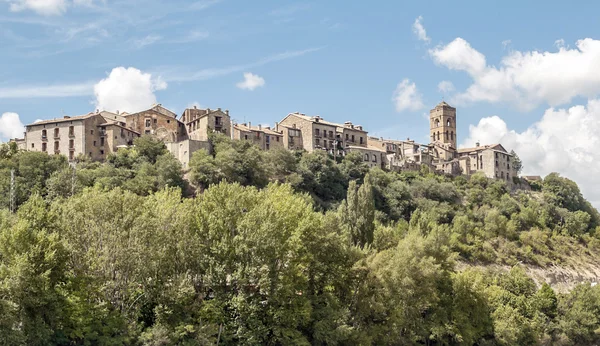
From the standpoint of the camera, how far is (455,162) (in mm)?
116000

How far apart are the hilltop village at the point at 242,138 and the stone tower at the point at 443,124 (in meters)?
5.95

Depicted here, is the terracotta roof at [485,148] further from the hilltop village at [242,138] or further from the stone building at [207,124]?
the stone building at [207,124]

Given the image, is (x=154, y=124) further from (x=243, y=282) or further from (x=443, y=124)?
(x=443, y=124)

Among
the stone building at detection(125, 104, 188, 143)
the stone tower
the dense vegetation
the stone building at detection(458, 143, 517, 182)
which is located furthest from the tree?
the stone tower

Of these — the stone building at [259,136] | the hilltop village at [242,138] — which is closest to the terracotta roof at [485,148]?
the hilltop village at [242,138]

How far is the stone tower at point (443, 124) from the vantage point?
134625mm

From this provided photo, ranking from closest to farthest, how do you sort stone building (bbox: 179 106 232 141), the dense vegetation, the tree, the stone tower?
the dense vegetation, the tree, stone building (bbox: 179 106 232 141), the stone tower

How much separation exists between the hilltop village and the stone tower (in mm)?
5955

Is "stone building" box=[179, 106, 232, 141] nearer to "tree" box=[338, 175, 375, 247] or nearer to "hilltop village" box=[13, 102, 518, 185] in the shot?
"hilltop village" box=[13, 102, 518, 185]

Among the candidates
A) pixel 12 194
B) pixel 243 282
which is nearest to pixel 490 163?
pixel 12 194

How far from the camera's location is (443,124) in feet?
442

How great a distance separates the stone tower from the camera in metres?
135

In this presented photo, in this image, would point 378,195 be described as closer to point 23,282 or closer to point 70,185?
point 70,185

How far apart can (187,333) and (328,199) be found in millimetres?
48585
